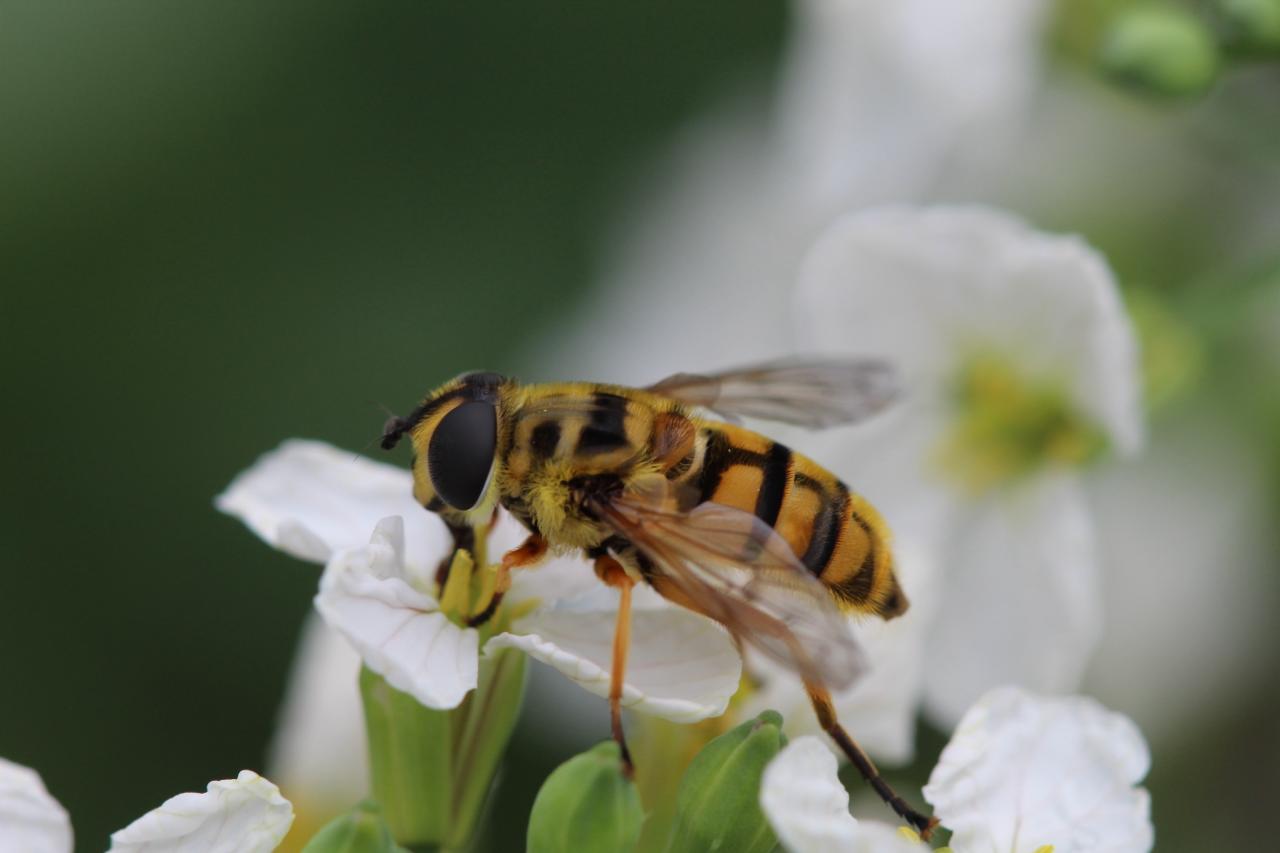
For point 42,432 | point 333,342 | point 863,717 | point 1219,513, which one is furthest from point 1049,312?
point 42,432

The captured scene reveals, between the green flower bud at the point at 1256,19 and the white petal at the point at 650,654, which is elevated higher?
the green flower bud at the point at 1256,19

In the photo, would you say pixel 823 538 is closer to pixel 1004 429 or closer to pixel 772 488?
pixel 772 488

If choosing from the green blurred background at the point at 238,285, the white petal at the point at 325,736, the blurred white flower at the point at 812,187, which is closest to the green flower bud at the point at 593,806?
the blurred white flower at the point at 812,187

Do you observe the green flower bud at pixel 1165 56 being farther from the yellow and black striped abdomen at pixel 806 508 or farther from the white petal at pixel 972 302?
the yellow and black striped abdomen at pixel 806 508

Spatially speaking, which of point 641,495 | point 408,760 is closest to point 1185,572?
point 641,495

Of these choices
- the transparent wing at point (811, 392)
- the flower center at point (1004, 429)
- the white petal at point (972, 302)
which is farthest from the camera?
the flower center at point (1004, 429)
